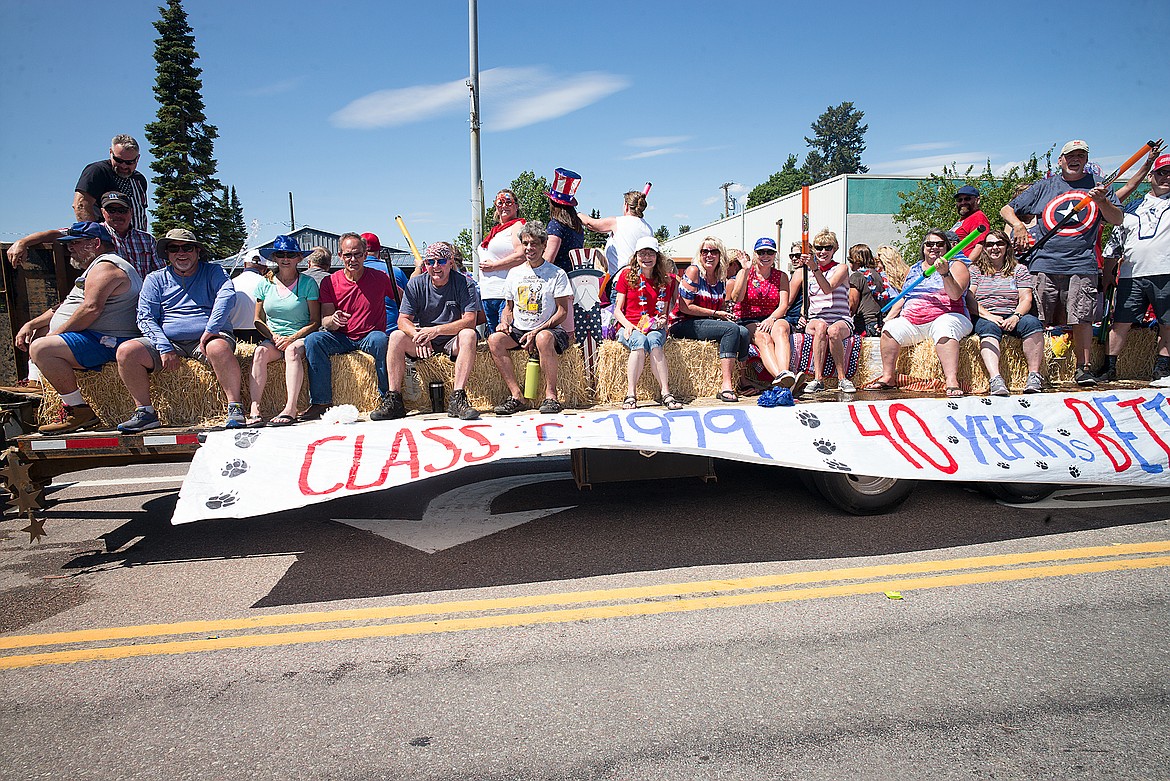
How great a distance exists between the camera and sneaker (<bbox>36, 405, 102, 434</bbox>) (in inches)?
185

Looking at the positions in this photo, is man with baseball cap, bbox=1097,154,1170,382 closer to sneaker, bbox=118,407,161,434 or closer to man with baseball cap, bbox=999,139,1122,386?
man with baseball cap, bbox=999,139,1122,386

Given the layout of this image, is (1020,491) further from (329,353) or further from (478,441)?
(329,353)

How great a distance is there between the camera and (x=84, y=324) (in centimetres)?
480

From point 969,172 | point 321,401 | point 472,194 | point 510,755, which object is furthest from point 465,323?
point 969,172

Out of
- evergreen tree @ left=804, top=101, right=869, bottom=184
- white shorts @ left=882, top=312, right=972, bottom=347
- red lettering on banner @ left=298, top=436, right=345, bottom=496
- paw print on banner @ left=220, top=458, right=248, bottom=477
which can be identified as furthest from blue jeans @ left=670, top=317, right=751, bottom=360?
evergreen tree @ left=804, top=101, right=869, bottom=184

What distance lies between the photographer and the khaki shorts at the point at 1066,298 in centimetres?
621

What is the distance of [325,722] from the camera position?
2832mm

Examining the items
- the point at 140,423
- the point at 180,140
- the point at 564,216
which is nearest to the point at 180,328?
the point at 140,423

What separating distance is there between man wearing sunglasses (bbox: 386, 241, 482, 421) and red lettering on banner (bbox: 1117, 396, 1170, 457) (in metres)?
4.72

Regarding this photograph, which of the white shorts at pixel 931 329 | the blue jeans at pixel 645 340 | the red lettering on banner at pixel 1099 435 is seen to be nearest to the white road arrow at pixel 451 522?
the blue jeans at pixel 645 340

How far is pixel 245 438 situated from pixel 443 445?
1.17m

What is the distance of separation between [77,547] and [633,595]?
12.7ft

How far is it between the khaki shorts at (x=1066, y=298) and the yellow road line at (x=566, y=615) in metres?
2.63

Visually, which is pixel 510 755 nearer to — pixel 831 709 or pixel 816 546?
pixel 831 709
